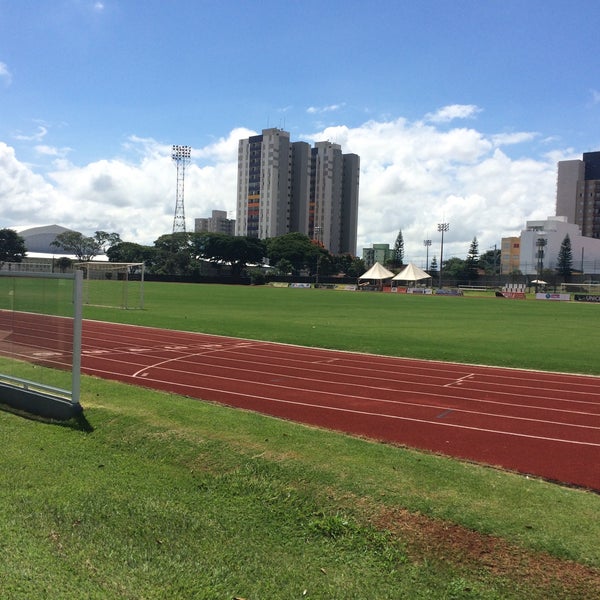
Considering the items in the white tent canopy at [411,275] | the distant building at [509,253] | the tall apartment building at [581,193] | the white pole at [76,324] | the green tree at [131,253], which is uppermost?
the tall apartment building at [581,193]

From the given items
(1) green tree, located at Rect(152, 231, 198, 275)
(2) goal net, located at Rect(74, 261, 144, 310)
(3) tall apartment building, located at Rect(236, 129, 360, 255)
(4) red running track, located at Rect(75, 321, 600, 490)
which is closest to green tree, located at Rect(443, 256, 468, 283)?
(3) tall apartment building, located at Rect(236, 129, 360, 255)

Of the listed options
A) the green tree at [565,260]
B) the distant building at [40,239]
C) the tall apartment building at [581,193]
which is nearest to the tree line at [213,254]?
the distant building at [40,239]

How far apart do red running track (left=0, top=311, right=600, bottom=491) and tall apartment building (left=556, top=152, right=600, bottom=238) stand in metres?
164

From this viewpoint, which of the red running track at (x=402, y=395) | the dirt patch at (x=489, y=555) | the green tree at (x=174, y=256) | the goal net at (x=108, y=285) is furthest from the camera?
the green tree at (x=174, y=256)

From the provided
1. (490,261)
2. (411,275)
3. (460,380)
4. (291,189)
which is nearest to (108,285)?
(460,380)

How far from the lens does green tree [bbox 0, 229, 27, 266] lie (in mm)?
106188

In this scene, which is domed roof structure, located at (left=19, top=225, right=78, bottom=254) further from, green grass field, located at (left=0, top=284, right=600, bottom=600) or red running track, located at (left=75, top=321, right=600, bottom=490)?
green grass field, located at (left=0, top=284, right=600, bottom=600)

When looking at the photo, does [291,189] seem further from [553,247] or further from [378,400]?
[378,400]

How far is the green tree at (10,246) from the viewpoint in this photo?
106188 millimetres

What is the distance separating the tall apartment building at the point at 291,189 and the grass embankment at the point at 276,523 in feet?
520

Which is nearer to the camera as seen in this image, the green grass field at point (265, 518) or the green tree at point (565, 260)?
the green grass field at point (265, 518)

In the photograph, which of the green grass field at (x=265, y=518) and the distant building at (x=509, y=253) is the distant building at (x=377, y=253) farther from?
the green grass field at (x=265, y=518)

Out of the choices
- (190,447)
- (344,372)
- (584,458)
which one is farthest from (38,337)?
(584,458)

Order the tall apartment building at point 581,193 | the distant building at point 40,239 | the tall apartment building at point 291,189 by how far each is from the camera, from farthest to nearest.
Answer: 1. the tall apartment building at point 291,189
2. the tall apartment building at point 581,193
3. the distant building at point 40,239
